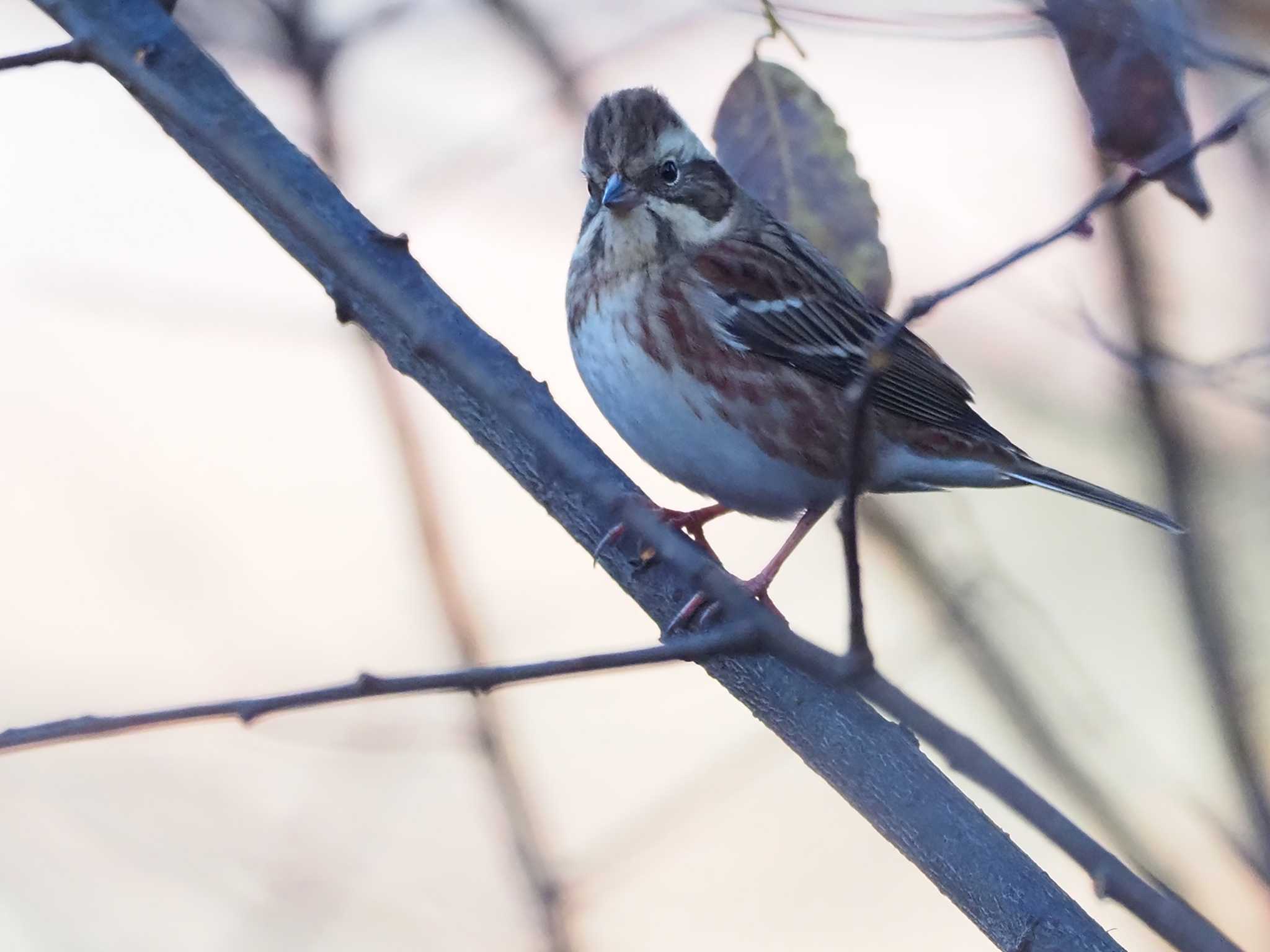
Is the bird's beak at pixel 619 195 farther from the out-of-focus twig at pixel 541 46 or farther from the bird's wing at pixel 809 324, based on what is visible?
the out-of-focus twig at pixel 541 46

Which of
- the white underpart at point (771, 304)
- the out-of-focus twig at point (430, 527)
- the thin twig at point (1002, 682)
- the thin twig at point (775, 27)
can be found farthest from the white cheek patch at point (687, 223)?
the thin twig at point (775, 27)

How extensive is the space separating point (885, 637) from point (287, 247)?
2.84 m

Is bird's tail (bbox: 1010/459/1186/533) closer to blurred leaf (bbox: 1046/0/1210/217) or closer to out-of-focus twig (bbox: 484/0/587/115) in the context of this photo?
blurred leaf (bbox: 1046/0/1210/217)

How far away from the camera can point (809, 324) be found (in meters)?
3.93

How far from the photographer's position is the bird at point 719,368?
140 inches

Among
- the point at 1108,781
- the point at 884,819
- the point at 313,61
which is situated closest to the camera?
the point at 884,819

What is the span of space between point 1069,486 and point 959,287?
2.62 metres

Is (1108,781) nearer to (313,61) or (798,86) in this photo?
(798,86)

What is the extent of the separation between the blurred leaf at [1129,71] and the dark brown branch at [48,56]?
1505 millimetres

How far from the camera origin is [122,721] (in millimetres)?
1455

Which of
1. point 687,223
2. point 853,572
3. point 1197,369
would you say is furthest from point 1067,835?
point 687,223

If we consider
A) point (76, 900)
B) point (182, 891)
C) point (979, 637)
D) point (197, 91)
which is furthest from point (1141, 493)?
point (76, 900)

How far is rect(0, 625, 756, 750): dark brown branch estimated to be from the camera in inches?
58.5

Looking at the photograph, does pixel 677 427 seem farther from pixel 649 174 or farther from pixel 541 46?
pixel 541 46
